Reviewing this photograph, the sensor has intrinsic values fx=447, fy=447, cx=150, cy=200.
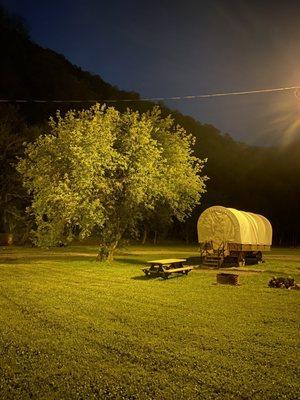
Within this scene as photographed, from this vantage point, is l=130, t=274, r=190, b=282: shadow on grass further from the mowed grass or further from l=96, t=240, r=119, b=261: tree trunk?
l=96, t=240, r=119, b=261: tree trunk

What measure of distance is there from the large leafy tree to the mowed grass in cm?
879

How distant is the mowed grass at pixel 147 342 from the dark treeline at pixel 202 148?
47.6m

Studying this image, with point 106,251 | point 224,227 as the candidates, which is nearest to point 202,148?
point 224,227

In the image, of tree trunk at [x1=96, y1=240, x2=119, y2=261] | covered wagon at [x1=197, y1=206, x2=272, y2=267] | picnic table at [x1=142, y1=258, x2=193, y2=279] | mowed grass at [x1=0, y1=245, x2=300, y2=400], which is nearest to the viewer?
mowed grass at [x1=0, y1=245, x2=300, y2=400]

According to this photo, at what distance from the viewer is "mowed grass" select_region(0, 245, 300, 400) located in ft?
22.0

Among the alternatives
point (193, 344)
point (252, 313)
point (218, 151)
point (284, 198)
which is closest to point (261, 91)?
point (252, 313)

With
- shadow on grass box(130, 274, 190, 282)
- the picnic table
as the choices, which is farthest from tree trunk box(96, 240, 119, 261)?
shadow on grass box(130, 274, 190, 282)

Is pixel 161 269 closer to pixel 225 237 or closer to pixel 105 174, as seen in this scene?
pixel 225 237

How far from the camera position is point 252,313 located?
12680 millimetres

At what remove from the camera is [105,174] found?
27.6m

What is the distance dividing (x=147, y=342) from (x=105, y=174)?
19.2 m

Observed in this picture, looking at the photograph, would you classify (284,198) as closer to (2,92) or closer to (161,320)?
(2,92)

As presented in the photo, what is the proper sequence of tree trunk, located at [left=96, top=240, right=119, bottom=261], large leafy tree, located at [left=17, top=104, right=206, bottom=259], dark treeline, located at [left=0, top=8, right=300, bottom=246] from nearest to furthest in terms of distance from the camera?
1. large leafy tree, located at [left=17, top=104, right=206, bottom=259]
2. tree trunk, located at [left=96, top=240, right=119, bottom=261]
3. dark treeline, located at [left=0, top=8, right=300, bottom=246]

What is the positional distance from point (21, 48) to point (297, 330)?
290ft
